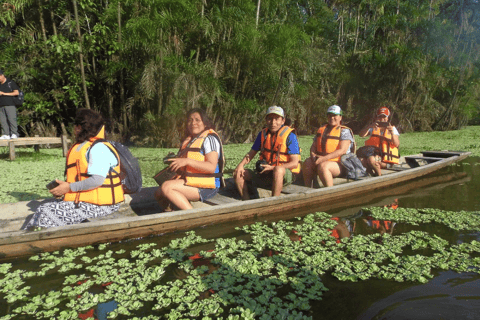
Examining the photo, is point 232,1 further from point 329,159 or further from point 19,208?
point 19,208

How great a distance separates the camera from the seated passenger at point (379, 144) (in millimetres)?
5195

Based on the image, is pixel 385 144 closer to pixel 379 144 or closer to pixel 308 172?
pixel 379 144

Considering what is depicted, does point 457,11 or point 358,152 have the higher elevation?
point 457,11

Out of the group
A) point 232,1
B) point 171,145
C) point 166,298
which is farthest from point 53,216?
point 232,1

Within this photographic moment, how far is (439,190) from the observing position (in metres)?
5.23

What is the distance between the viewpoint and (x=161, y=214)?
2.97m

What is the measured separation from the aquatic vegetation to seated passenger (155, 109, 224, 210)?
0.39 metres

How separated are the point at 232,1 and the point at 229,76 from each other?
1890mm

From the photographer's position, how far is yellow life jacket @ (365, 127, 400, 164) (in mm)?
5277

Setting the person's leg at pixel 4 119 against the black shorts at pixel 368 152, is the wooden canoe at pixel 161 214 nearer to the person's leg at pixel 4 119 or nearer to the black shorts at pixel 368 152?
the black shorts at pixel 368 152

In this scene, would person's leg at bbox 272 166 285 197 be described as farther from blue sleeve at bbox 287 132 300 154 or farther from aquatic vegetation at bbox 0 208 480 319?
aquatic vegetation at bbox 0 208 480 319

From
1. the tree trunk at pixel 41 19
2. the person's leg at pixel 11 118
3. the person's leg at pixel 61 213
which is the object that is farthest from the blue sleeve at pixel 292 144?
the tree trunk at pixel 41 19

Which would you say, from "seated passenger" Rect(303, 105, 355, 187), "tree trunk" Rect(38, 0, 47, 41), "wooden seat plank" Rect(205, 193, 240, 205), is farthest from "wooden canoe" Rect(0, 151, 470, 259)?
"tree trunk" Rect(38, 0, 47, 41)

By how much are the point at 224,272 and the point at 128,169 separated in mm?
1257
